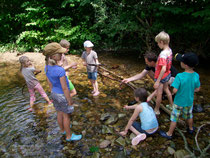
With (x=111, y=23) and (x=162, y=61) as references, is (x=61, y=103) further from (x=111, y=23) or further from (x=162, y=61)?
(x=111, y=23)

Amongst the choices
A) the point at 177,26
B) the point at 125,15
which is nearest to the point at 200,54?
the point at 177,26

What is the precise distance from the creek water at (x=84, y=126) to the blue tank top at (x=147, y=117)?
0.33 metres

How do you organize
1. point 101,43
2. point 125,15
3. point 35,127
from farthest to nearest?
point 101,43, point 125,15, point 35,127

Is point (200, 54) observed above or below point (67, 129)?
above

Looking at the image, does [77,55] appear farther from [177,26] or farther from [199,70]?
[199,70]

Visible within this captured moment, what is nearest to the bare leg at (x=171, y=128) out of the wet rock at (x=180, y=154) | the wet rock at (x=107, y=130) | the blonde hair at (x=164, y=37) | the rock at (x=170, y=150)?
the rock at (x=170, y=150)

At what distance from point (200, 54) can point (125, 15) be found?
4027 mm

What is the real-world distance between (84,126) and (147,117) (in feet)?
5.04

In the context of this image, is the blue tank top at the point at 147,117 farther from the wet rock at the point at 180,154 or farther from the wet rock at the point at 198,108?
the wet rock at the point at 198,108

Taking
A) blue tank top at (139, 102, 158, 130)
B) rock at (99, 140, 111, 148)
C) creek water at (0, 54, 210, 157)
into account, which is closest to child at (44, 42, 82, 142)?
creek water at (0, 54, 210, 157)

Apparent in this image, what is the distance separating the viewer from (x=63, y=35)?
10469 millimetres

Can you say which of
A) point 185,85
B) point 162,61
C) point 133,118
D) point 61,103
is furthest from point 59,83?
point 185,85

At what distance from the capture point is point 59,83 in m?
2.95

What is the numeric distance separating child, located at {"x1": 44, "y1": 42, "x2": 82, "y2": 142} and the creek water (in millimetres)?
479
